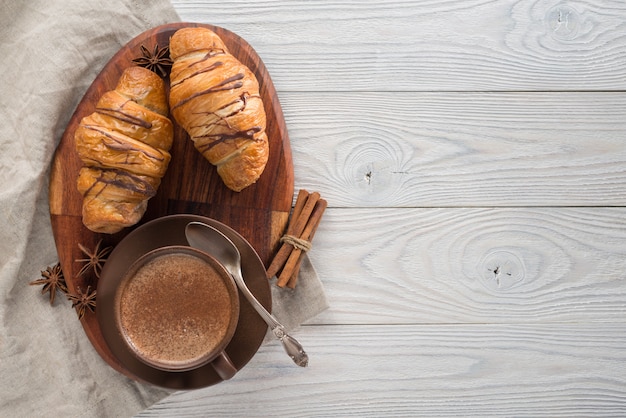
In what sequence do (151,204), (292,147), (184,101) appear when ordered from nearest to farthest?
1. (184,101)
2. (151,204)
3. (292,147)

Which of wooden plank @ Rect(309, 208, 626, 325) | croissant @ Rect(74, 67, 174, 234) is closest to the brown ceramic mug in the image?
croissant @ Rect(74, 67, 174, 234)

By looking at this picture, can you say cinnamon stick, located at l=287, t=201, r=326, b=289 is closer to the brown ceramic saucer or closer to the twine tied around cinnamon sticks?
the twine tied around cinnamon sticks

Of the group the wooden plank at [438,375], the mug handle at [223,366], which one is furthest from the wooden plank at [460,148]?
the mug handle at [223,366]

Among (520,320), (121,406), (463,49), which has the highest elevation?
(463,49)

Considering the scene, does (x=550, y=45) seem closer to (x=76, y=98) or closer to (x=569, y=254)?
(x=569, y=254)

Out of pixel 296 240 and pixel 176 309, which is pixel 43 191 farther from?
pixel 296 240

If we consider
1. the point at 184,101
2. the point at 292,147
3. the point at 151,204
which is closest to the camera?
the point at 184,101

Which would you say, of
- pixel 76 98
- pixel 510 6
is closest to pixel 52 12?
pixel 76 98

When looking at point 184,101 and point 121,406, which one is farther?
point 121,406
